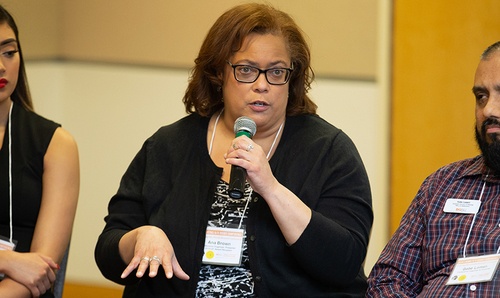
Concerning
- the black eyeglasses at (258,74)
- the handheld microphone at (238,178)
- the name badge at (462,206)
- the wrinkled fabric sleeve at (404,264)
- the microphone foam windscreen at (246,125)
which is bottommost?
the wrinkled fabric sleeve at (404,264)

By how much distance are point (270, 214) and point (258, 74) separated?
0.49 meters

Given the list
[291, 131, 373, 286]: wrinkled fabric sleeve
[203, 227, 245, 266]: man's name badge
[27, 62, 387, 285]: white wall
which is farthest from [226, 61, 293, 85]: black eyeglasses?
[27, 62, 387, 285]: white wall

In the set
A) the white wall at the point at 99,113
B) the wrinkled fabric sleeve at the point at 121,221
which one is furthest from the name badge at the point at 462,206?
the white wall at the point at 99,113

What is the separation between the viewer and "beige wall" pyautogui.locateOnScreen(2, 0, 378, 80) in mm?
4527

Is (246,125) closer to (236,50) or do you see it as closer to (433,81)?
(236,50)

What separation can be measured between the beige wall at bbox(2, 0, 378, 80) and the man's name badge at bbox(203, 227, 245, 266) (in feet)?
6.50

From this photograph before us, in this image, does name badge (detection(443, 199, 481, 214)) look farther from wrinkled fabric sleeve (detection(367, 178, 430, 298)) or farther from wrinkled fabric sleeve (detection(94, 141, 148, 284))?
wrinkled fabric sleeve (detection(94, 141, 148, 284))

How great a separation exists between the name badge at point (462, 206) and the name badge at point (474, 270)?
0.17m

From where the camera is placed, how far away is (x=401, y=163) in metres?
4.41

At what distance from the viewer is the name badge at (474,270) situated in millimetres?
2521

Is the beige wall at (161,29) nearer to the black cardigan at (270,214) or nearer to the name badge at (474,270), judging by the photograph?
the black cardigan at (270,214)

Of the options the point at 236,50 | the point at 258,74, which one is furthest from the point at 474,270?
the point at 236,50

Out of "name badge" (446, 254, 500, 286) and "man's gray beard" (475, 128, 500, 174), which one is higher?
"man's gray beard" (475, 128, 500, 174)

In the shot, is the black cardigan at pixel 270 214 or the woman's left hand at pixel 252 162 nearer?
the woman's left hand at pixel 252 162
